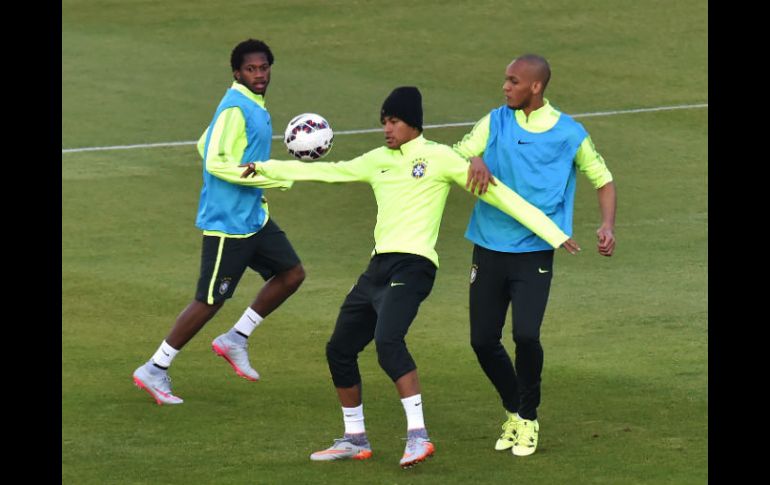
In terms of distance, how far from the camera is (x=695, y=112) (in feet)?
76.5

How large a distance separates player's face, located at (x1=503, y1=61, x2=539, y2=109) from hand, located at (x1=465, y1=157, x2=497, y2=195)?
1.91 ft

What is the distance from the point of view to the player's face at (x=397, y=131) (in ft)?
33.6

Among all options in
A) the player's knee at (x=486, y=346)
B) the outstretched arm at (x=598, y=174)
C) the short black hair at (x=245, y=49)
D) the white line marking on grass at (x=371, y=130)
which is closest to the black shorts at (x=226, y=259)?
the short black hair at (x=245, y=49)

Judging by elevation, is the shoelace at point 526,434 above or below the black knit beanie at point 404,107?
below

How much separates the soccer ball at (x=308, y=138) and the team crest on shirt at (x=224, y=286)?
3.86 feet

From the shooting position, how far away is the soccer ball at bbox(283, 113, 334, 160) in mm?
11648

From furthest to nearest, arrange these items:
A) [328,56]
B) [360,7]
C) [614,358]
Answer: [360,7] → [328,56] → [614,358]

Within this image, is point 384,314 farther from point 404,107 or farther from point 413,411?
point 404,107

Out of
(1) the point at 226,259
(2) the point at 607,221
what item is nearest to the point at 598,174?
(2) the point at 607,221

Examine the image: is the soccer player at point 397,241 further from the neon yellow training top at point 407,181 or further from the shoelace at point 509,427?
the shoelace at point 509,427

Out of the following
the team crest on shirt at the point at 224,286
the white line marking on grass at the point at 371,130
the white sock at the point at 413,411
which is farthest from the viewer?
the white line marking on grass at the point at 371,130

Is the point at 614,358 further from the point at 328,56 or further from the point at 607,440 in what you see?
the point at 328,56

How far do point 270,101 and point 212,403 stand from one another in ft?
40.4

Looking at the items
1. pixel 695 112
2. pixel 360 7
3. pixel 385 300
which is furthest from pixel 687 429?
pixel 360 7
